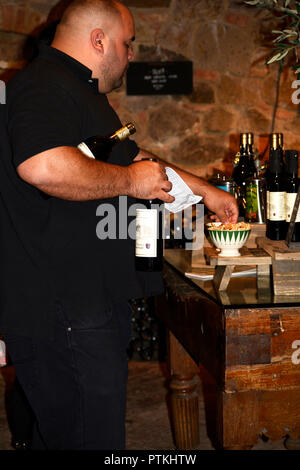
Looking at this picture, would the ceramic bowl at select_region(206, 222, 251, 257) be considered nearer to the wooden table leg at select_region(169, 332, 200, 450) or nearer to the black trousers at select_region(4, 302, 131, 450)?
the black trousers at select_region(4, 302, 131, 450)

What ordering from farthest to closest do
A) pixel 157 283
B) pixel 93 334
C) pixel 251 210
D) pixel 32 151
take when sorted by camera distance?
pixel 251 210, pixel 157 283, pixel 93 334, pixel 32 151

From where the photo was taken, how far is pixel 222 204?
1730 millimetres

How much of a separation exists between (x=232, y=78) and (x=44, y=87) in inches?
97.2

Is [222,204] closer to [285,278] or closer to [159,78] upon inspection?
[285,278]

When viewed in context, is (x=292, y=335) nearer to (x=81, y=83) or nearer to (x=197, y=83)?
(x=81, y=83)

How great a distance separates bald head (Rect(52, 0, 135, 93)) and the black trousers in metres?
0.60

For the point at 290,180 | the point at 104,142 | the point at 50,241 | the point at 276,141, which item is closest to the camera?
the point at 50,241

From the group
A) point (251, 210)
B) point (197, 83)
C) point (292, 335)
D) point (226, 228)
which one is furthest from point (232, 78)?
point (292, 335)

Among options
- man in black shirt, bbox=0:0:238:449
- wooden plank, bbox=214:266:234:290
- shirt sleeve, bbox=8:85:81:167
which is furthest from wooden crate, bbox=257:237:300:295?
shirt sleeve, bbox=8:85:81:167

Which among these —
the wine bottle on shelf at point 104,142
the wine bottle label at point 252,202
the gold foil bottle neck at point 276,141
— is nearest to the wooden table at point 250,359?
the wine bottle label at point 252,202

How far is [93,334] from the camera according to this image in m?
1.29

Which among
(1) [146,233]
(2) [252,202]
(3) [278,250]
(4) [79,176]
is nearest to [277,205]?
(3) [278,250]

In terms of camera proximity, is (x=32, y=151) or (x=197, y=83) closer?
(x=32, y=151)

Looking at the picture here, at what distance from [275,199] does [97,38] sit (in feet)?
1.98
